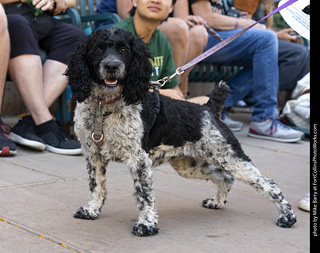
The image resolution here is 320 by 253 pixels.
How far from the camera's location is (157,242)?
123 inches

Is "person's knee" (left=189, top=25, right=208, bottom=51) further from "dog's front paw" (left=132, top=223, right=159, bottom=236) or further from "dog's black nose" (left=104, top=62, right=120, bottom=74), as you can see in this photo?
"dog's front paw" (left=132, top=223, right=159, bottom=236)

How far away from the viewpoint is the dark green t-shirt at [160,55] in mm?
5203

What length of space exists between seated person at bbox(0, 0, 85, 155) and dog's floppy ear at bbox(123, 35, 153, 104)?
196 cm

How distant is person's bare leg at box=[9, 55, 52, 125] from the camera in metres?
4.93

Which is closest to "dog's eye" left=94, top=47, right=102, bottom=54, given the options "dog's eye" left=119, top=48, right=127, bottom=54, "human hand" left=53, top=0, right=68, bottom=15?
"dog's eye" left=119, top=48, right=127, bottom=54

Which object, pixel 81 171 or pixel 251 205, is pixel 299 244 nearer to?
pixel 251 205

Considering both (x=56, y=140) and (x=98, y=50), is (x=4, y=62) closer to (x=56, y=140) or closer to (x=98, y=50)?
(x=56, y=140)

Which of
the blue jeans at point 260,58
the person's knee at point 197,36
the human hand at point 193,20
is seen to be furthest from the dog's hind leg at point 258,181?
the blue jeans at point 260,58

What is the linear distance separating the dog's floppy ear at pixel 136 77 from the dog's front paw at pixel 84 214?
815 millimetres

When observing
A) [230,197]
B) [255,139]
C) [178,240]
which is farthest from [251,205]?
[255,139]

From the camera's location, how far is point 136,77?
3246mm

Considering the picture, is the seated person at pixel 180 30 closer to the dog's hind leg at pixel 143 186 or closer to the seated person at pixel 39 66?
the seated person at pixel 39 66

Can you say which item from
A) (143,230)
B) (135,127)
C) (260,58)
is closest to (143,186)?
(143,230)

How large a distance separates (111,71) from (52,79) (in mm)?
2327
